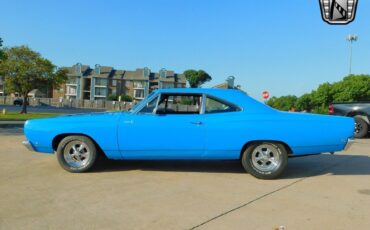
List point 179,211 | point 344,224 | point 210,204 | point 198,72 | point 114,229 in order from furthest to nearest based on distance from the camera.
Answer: point 198,72 → point 210,204 → point 179,211 → point 344,224 → point 114,229

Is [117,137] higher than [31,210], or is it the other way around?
[117,137]

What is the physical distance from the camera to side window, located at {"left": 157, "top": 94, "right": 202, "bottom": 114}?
6.18 meters

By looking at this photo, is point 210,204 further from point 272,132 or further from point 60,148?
point 60,148

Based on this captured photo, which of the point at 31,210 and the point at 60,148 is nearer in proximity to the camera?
the point at 31,210

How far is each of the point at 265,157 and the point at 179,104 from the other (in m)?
1.63

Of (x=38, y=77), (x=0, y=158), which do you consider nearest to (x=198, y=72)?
(x=38, y=77)

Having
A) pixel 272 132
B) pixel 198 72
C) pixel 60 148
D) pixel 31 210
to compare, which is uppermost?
pixel 198 72

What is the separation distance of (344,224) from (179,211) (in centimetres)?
172

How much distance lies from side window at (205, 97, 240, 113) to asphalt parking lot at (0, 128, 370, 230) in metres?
1.04

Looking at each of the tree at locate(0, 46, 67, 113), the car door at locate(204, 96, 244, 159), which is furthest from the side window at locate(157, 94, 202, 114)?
the tree at locate(0, 46, 67, 113)

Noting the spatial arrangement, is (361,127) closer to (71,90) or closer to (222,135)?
(222,135)

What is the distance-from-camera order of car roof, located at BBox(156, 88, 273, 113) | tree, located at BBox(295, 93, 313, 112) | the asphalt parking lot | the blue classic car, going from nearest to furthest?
the asphalt parking lot < the blue classic car < car roof, located at BBox(156, 88, 273, 113) < tree, located at BBox(295, 93, 313, 112)

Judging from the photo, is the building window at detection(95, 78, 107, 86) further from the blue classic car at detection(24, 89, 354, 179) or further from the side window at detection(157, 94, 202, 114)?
the side window at detection(157, 94, 202, 114)

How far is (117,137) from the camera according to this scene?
19.8ft
